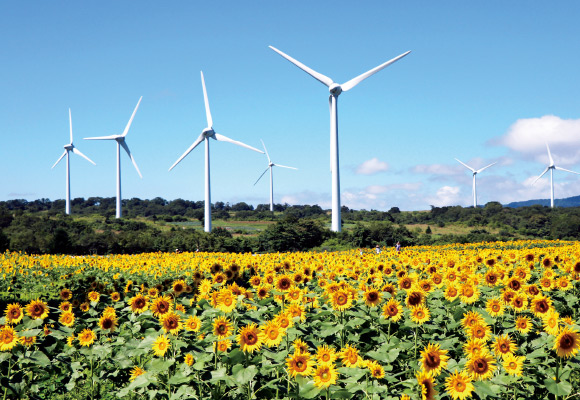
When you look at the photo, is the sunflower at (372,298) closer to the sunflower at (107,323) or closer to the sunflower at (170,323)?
the sunflower at (170,323)

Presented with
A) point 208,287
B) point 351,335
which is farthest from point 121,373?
point 351,335

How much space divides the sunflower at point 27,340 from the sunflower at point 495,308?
5.61 metres

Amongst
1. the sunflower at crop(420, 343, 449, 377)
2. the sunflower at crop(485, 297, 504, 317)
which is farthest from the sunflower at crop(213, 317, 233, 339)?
the sunflower at crop(485, 297, 504, 317)

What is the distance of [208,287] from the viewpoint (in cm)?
713

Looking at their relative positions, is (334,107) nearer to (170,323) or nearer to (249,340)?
(170,323)

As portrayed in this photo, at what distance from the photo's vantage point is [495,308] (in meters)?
6.51

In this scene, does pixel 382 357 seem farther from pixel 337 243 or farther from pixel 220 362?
pixel 337 243

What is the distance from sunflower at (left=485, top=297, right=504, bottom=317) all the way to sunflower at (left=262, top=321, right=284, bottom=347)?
2.99m

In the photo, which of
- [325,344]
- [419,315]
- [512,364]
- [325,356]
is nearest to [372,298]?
[419,315]

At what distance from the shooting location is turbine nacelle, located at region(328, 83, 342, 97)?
1970 inches

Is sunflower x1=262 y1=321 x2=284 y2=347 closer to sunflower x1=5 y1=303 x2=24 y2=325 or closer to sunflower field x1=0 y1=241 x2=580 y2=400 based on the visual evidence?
sunflower field x1=0 y1=241 x2=580 y2=400

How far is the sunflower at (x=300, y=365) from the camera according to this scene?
4371 mm

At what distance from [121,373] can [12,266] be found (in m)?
10.4

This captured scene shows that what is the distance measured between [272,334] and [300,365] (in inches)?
28.7
